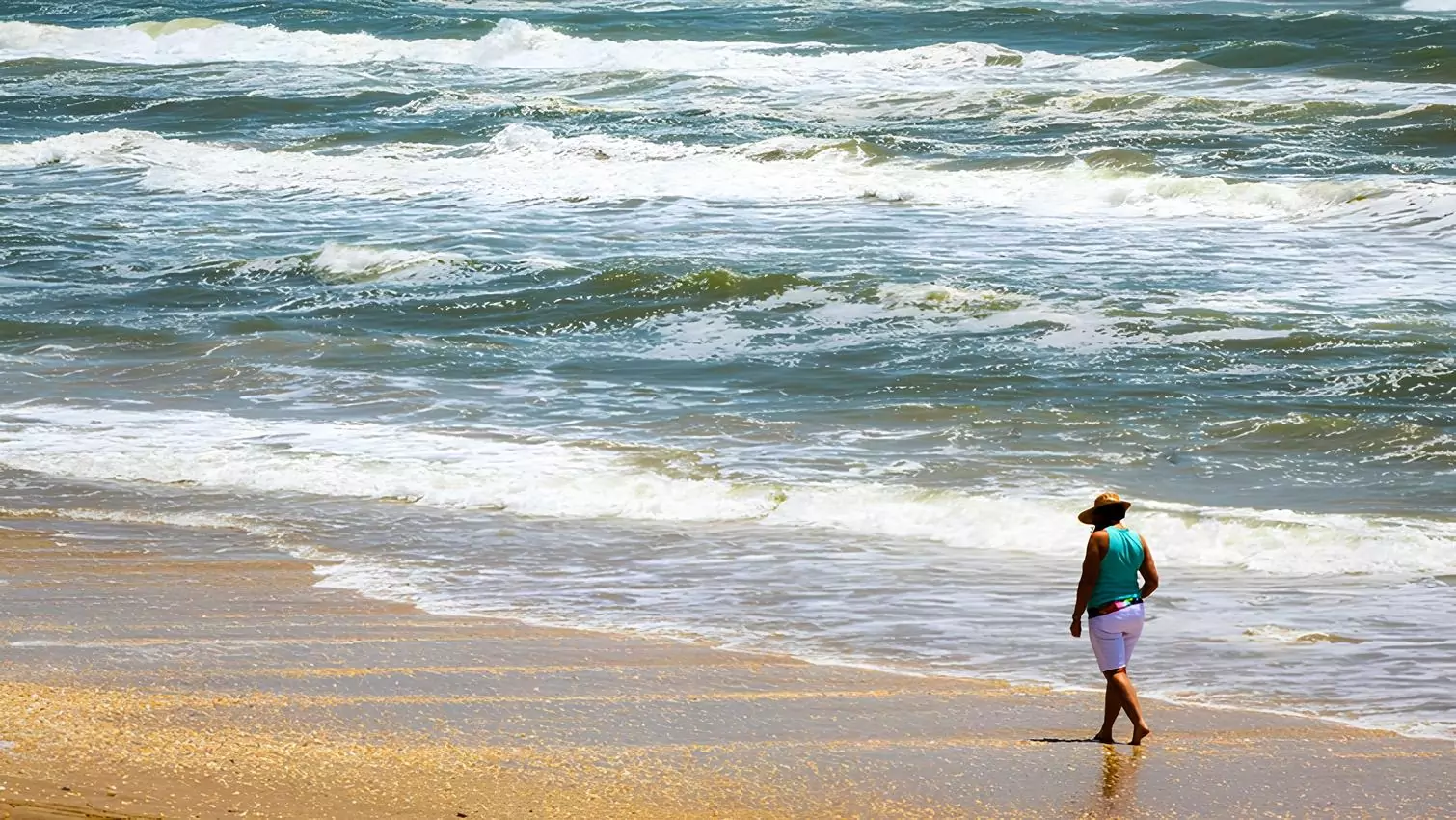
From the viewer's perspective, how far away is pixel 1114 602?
6223 millimetres

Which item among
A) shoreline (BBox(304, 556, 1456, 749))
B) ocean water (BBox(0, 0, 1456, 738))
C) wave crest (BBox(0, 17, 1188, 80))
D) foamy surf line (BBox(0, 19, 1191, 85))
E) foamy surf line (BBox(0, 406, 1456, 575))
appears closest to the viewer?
shoreline (BBox(304, 556, 1456, 749))

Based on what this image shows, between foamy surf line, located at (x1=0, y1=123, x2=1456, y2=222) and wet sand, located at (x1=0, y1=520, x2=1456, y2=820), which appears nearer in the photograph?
wet sand, located at (x1=0, y1=520, x2=1456, y2=820)

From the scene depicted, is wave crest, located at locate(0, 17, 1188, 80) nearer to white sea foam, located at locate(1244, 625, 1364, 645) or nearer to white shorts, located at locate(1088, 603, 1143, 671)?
white sea foam, located at locate(1244, 625, 1364, 645)

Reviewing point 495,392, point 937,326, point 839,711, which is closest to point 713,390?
point 495,392

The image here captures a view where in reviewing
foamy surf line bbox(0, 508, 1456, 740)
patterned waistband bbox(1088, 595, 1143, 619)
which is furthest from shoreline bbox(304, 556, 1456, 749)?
patterned waistband bbox(1088, 595, 1143, 619)

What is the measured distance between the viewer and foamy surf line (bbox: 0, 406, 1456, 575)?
8984 millimetres

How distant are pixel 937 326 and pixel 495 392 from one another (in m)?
4.15

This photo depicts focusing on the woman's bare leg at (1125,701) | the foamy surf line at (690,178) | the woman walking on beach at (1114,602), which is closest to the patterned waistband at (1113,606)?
the woman walking on beach at (1114,602)

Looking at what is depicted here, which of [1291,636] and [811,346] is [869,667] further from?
[811,346]

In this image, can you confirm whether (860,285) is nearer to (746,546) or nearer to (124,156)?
(746,546)

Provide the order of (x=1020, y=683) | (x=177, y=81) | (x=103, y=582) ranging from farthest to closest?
(x=177, y=81), (x=103, y=582), (x=1020, y=683)

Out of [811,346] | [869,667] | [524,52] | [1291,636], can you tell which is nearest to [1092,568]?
[869,667]

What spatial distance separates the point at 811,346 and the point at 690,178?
9.75m

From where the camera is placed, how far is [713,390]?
1334cm
